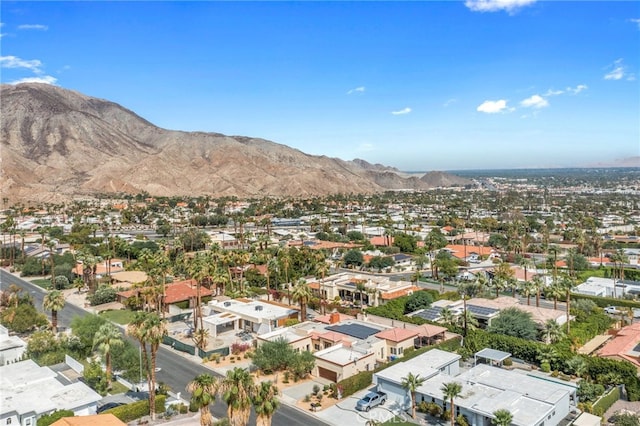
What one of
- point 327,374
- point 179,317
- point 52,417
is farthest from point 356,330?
point 52,417

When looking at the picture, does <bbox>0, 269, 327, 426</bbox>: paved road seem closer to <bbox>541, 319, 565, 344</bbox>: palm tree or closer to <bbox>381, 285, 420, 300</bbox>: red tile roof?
<bbox>541, 319, 565, 344</bbox>: palm tree

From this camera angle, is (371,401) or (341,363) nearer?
(371,401)

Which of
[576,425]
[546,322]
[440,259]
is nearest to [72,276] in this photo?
[440,259]

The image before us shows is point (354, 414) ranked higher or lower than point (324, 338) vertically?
lower

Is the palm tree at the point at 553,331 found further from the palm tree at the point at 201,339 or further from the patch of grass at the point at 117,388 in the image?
the patch of grass at the point at 117,388

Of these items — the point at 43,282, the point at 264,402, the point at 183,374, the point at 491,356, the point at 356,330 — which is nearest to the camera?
the point at 264,402

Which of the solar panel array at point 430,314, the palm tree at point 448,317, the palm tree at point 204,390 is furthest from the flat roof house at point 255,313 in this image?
the palm tree at point 204,390

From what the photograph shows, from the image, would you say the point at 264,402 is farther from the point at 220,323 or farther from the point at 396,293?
the point at 396,293
